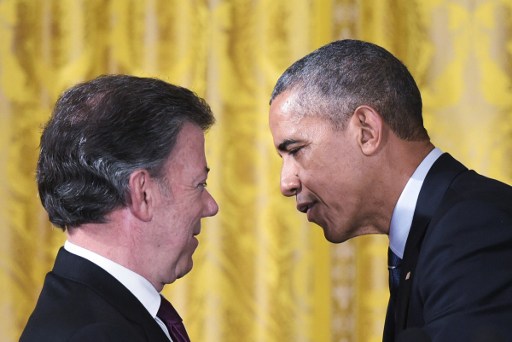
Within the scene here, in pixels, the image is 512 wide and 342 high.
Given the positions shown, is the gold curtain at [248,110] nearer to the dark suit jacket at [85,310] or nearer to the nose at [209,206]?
the nose at [209,206]

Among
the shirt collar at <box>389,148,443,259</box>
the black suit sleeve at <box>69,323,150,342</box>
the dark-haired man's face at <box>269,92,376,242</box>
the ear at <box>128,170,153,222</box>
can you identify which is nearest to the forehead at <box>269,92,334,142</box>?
the dark-haired man's face at <box>269,92,376,242</box>

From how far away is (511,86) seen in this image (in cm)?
274

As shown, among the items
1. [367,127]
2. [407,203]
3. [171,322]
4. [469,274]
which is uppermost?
[367,127]

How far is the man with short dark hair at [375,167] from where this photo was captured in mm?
1646

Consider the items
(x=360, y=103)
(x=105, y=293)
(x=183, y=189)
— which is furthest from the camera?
(x=360, y=103)

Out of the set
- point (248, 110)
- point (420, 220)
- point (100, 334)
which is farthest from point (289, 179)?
point (248, 110)

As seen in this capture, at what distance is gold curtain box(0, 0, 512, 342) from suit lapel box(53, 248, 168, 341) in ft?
4.19

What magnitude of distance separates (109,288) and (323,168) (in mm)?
544

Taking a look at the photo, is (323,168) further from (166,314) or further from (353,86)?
(166,314)

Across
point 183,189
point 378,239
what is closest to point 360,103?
point 183,189

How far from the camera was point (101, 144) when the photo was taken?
145 cm

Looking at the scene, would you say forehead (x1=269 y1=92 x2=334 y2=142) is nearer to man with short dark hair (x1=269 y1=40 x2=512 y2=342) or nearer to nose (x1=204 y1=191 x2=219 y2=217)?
man with short dark hair (x1=269 y1=40 x2=512 y2=342)

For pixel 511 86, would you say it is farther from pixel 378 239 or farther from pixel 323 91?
pixel 323 91

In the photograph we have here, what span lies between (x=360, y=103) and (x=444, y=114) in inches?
40.2
